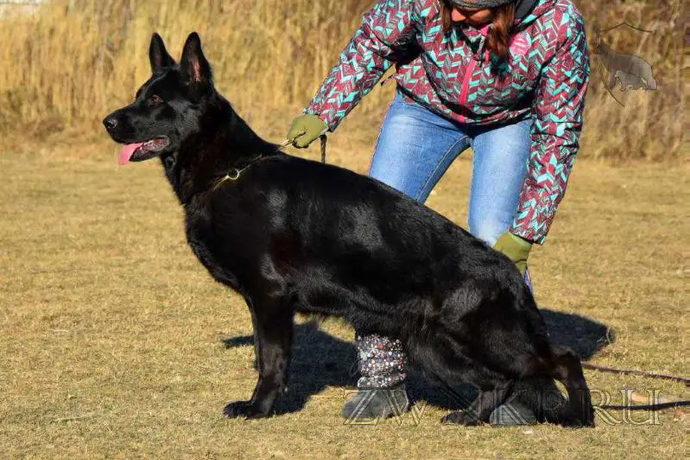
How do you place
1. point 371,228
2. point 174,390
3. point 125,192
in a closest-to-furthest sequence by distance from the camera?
point 371,228
point 174,390
point 125,192

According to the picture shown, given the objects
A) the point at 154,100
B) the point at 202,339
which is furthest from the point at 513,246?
the point at 202,339

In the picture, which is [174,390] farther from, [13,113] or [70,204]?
[13,113]

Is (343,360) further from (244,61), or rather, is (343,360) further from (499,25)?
(244,61)

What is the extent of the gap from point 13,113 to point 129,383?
899 centimetres

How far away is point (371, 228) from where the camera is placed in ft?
12.3

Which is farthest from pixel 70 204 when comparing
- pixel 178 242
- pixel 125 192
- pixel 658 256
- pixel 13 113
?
pixel 658 256

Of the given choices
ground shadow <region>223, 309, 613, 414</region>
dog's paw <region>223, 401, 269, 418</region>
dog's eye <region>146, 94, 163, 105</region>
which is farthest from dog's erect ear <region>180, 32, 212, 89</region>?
dog's paw <region>223, 401, 269, 418</region>

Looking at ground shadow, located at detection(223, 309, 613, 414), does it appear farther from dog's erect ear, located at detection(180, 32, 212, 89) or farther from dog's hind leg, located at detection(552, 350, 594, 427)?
dog's erect ear, located at detection(180, 32, 212, 89)

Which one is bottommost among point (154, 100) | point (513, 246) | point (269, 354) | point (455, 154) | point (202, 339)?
point (202, 339)

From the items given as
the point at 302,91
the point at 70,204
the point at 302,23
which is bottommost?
the point at 70,204

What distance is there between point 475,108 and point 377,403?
3.94 ft

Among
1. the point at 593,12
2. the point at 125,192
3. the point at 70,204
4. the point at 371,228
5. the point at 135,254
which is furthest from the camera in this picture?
the point at 593,12

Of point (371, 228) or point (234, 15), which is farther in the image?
point (234, 15)

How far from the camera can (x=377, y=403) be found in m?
4.01
